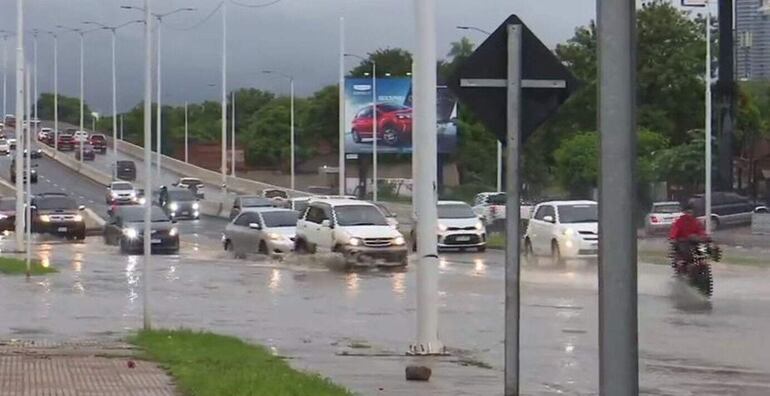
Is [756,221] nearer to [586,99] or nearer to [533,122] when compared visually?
[586,99]

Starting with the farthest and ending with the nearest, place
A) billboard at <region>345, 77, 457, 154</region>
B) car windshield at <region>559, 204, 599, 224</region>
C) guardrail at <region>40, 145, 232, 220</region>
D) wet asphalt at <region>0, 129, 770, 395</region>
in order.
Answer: billboard at <region>345, 77, 457, 154</region>
guardrail at <region>40, 145, 232, 220</region>
car windshield at <region>559, 204, 599, 224</region>
wet asphalt at <region>0, 129, 770, 395</region>

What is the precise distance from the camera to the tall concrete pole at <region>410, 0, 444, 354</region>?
598 inches

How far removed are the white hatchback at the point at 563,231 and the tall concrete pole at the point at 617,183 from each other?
28760 mm

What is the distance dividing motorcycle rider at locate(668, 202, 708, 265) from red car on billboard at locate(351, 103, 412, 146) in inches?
2309

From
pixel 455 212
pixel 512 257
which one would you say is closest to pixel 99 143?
pixel 455 212

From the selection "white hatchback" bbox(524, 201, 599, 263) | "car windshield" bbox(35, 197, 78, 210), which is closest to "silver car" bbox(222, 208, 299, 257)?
"white hatchback" bbox(524, 201, 599, 263)

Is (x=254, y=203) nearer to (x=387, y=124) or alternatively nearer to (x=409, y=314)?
(x=387, y=124)

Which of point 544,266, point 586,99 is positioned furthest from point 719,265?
point 586,99

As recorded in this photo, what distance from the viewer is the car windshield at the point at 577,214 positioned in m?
35.9

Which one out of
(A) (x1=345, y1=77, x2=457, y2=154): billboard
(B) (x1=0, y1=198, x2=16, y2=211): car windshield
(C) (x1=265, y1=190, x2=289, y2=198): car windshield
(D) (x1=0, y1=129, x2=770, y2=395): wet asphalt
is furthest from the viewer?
(A) (x1=345, y1=77, x2=457, y2=154): billboard

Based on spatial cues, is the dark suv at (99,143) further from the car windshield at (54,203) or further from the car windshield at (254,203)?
the car windshield at (54,203)

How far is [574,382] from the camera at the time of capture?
13.6m

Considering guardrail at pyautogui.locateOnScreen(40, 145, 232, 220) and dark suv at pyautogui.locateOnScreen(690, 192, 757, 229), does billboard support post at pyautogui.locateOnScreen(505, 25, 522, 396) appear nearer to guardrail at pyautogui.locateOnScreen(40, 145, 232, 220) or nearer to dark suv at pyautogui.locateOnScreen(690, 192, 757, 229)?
dark suv at pyautogui.locateOnScreen(690, 192, 757, 229)

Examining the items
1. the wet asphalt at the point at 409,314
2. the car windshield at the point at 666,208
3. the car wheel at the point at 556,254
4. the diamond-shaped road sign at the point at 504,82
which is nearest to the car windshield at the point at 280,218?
the wet asphalt at the point at 409,314
